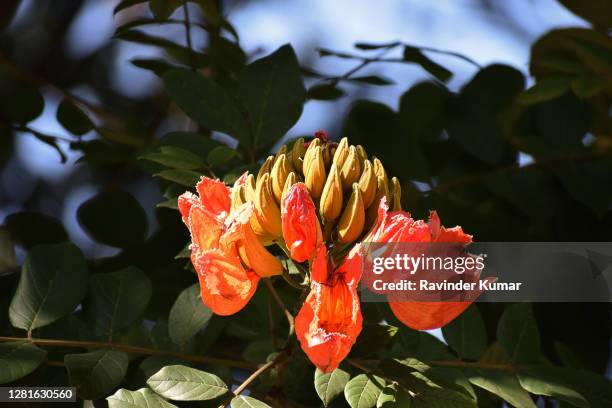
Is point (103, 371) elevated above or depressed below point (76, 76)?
above

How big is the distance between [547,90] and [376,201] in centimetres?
63

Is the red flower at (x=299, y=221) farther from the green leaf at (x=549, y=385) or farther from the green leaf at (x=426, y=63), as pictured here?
the green leaf at (x=426, y=63)

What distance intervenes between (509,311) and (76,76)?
206 centimetres

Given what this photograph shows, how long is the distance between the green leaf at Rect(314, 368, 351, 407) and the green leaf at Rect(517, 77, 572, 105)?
0.77 meters

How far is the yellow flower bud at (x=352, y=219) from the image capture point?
1095 millimetres

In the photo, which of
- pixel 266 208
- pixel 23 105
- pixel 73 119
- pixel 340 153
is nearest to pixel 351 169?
pixel 340 153

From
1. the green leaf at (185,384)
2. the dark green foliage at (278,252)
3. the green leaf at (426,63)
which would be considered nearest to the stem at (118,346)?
the dark green foliage at (278,252)

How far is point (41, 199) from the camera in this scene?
2.38 metres

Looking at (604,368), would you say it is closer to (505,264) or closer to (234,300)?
(505,264)

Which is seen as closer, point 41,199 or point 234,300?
point 234,300

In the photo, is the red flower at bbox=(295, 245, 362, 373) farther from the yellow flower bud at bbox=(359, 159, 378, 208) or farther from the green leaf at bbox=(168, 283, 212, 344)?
the green leaf at bbox=(168, 283, 212, 344)

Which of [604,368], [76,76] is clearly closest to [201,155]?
[604,368]

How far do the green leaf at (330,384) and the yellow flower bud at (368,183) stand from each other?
0.79 feet

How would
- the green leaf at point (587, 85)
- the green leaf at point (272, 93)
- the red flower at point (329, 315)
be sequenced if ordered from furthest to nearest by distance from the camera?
the green leaf at point (587, 85) < the green leaf at point (272, 93) < the red flower at point (329, 315)
